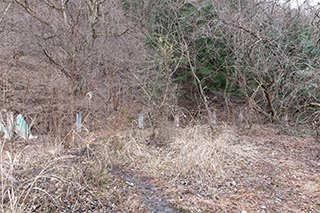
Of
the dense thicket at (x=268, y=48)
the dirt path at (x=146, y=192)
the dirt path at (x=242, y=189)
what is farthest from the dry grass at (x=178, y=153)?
the dense thicket at (x=268, y=48)

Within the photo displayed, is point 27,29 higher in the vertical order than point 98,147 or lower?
higher

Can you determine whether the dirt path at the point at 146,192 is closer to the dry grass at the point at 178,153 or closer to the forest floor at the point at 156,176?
the forest floor at the point at 156,176

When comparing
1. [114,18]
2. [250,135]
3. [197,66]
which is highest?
[114,18]

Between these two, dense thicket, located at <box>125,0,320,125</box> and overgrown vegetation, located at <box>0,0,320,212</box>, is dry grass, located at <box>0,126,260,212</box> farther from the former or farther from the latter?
dense thicket, located at <box>125,0,320,125</box>

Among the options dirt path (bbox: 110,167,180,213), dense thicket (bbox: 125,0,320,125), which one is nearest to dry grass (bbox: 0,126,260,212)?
dirt path (bbox: 110,167,180,213)

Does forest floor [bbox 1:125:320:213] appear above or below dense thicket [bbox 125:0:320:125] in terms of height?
below

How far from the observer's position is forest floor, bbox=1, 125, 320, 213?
325cm

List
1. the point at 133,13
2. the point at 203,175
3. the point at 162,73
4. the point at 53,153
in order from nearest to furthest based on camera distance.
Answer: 1. the point at 203,175
2. the point at 53,153
3. the point at 162,73
4. the point at 133,13

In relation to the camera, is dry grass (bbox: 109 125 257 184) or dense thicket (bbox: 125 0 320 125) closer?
dry grass (bbox: 109 125 257 184)

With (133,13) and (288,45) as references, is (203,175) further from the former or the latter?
(133,13)

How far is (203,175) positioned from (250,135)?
163 inches

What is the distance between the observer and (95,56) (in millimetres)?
10188

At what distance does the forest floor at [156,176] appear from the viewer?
3.25 m

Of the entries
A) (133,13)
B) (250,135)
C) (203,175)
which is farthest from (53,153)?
(133,13)
